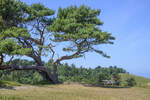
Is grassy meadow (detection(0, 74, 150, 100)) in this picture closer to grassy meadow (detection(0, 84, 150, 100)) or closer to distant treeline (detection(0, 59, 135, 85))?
grassy meadow (detection(0, 84, 150, 100))

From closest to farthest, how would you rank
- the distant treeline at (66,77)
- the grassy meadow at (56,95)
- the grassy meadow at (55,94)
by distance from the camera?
the grassy meadow at (56,95)
the grassy meadow at (55,94)
the distant treeline at (66,77)

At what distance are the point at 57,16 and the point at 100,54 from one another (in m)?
6.88

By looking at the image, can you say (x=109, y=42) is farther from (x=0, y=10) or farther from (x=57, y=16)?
(x=0, y=10)

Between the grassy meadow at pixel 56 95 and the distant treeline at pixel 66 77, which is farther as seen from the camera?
the distant treeline at pixel 66 77

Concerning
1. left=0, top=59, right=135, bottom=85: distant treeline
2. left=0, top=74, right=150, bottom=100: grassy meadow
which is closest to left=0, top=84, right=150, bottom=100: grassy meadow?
left=0, top=74, right=150, bottom=100: grassy meadow

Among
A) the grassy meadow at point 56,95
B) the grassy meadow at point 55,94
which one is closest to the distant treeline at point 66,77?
the grassy meadow at point 55,94

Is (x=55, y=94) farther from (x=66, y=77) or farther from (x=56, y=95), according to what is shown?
(x=66, y=77)

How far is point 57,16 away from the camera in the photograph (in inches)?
831

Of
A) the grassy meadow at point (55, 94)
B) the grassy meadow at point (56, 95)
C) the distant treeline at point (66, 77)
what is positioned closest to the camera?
the grassy meadow at point (56, 95)

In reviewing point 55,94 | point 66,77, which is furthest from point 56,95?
point 66,77

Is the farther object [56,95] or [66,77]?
[66,77]

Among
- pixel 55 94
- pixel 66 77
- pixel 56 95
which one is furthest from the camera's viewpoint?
pixel 66 77

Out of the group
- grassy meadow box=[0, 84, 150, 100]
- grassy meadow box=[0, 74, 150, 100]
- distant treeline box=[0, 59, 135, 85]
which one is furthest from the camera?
distant treeline box=[0, 59, 135, 85]

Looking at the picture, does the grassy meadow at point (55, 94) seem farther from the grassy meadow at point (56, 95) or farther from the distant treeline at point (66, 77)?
the distant treeline at point (66, 77)
